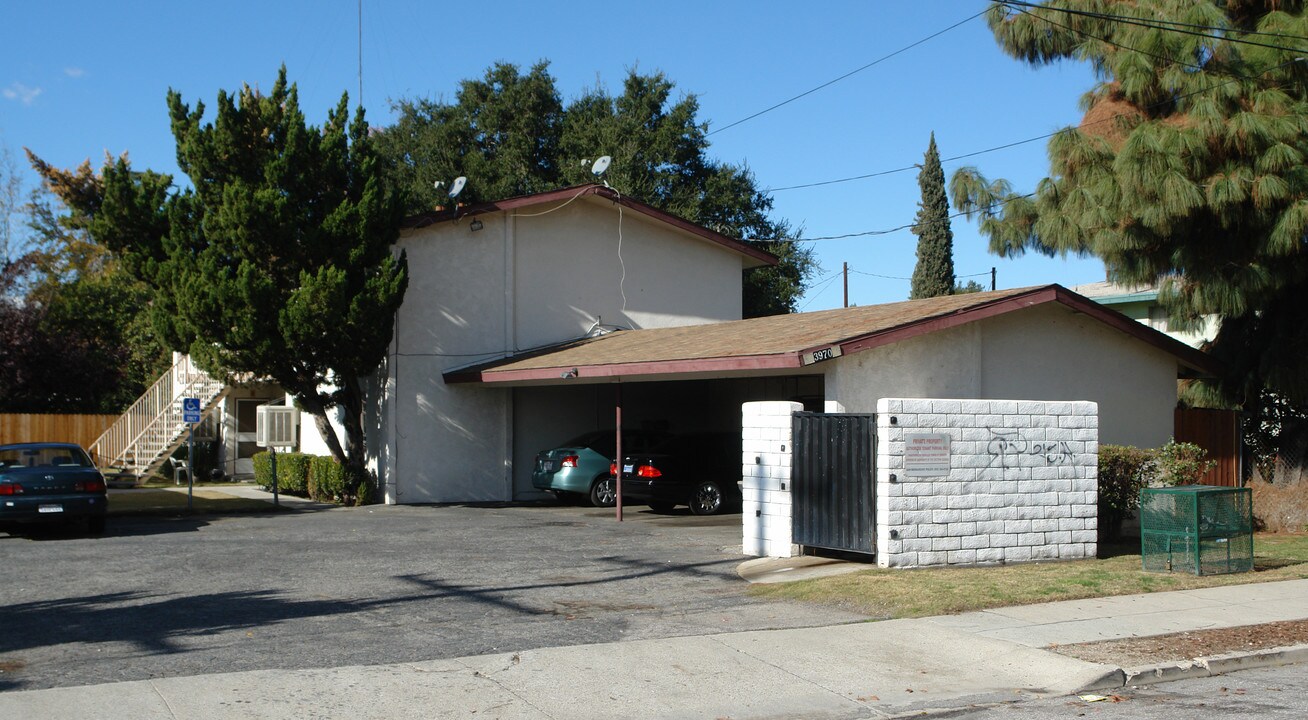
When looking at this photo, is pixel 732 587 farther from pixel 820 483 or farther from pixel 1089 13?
pixel 1089 13

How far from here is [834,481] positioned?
1320 centimetres

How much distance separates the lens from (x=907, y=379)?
51.1 feet

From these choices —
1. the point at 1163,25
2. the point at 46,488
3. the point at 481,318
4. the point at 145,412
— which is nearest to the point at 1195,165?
the point at 1163,25

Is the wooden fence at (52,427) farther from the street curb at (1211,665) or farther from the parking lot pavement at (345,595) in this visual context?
the street curb at (1211,665)

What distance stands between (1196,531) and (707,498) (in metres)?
9.27

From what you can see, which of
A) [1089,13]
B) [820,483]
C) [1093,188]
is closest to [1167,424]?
[1093,188]

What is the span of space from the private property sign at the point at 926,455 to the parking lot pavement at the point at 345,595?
236 cm

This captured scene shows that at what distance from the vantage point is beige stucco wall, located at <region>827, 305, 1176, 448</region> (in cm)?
1526

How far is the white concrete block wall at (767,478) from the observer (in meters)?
13.7

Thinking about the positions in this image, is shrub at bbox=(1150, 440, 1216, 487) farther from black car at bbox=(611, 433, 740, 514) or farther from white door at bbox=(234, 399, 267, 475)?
white door at bbox=(234, 399, 267, 475)

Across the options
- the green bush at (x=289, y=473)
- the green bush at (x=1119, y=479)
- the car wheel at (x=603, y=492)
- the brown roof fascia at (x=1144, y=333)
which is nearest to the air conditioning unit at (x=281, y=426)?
the green bush at (x=289, y=473)

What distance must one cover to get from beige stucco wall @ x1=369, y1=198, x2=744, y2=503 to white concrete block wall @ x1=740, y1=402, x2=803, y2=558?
32.4ft

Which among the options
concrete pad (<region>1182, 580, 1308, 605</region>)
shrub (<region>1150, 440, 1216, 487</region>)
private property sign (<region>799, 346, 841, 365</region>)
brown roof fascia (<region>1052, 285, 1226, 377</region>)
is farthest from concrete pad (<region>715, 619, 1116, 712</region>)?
brown roof fascia (<region>1052, 285, 1226, 377</region>)

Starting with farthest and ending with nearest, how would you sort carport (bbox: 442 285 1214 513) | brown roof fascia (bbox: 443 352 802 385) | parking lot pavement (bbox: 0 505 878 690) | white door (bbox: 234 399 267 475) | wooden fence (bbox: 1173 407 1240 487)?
white door (bbox: 234 399 267 475), wooden fence (bbox: 1173 407 1240 487), carport (bbox: 442 285 1214 513), brown roof fascia (bbox: 443 352 802 385), parking lot pavement (bbox: 0 505 878 690)
